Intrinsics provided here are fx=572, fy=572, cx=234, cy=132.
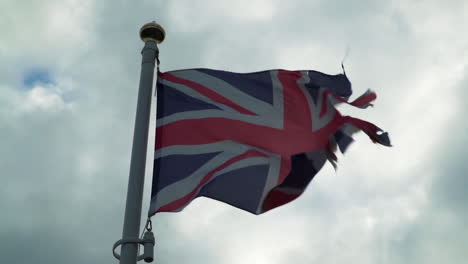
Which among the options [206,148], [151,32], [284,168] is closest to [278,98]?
[284,168]

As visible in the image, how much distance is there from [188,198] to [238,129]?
6.59 feet

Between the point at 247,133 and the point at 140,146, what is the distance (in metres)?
2.43

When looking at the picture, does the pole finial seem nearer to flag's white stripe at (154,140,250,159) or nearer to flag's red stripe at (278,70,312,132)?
flag's white stripe at (154,140,250,159)

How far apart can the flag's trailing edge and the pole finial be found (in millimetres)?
774

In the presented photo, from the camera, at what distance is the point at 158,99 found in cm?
1112

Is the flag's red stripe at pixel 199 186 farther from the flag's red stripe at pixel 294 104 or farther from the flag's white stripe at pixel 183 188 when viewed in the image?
the flag's red stripe at pixel 294 104

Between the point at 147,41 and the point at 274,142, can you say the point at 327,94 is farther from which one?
the point at 147,41

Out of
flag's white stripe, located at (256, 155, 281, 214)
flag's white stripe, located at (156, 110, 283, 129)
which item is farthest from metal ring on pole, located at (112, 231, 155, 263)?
flag's white stripe, located at (156, 110, 283, 129)

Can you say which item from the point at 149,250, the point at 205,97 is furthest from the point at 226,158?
the point at 149,250

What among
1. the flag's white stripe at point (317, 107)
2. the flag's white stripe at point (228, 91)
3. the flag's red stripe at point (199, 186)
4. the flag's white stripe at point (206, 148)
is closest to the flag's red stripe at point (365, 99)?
the flag's white stripe at point (317, 107)

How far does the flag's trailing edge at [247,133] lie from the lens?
10156mm

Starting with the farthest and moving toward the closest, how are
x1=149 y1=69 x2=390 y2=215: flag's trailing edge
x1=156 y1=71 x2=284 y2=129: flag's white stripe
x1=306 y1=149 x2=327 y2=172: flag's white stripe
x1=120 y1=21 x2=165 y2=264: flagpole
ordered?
x1=306 y1=149 x2=327 y2=172: flag's white stripe → x1=156 y1=71 x2=284 y2=129: flag's white stripe → x1=149 y1=69 x2=390 y2=215: flag's trailing edge → x1=120 y1=21 x2=165 y2=264: flagpole

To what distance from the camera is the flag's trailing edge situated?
10156 millimetres

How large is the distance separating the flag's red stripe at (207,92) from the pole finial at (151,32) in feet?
2.46
